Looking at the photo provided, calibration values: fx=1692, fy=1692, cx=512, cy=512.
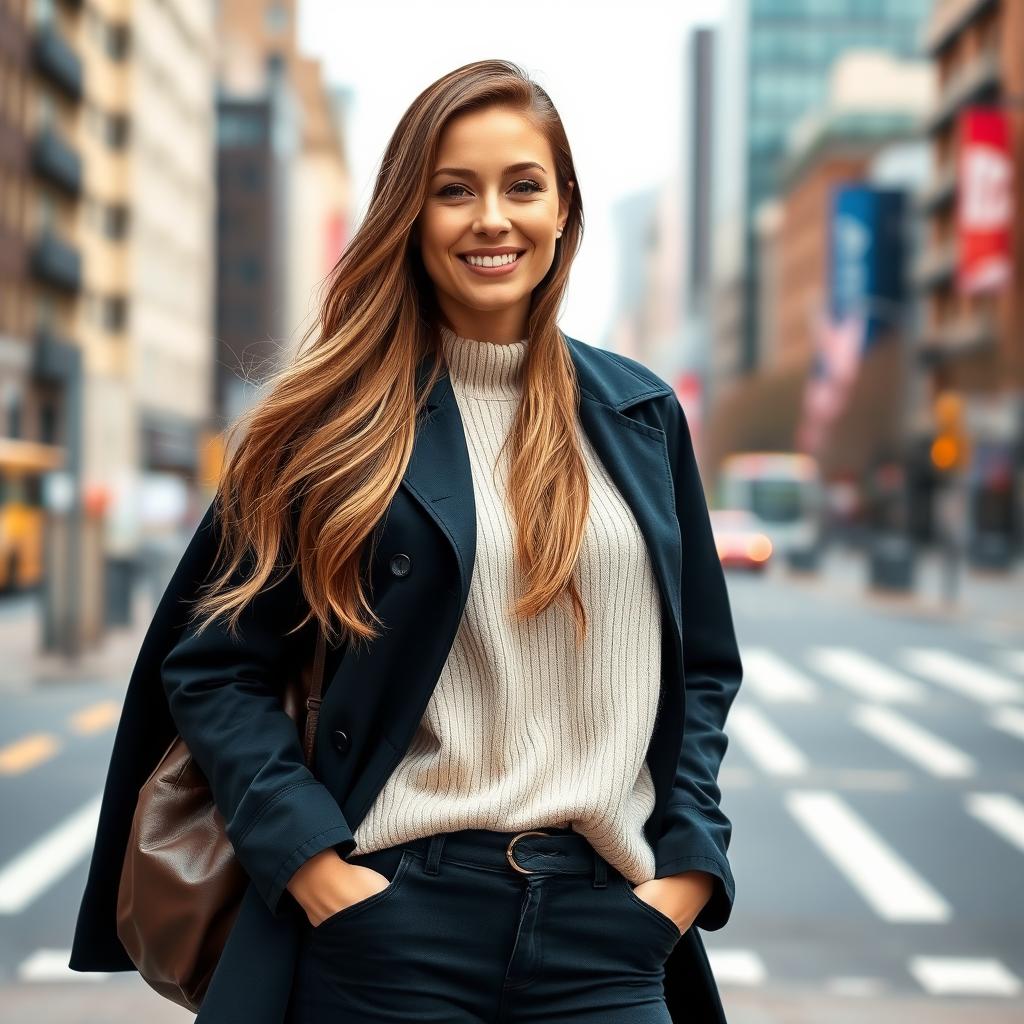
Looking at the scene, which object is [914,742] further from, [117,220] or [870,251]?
[870,251]

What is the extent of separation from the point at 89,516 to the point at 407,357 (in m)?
15.4

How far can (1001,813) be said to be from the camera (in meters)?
9.28

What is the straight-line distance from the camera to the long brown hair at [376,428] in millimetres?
2225

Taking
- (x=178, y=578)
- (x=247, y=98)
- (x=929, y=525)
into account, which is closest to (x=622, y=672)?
(x=178, y=578)

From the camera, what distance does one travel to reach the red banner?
46.4 metres

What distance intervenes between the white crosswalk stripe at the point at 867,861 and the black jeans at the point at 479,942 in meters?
4.95

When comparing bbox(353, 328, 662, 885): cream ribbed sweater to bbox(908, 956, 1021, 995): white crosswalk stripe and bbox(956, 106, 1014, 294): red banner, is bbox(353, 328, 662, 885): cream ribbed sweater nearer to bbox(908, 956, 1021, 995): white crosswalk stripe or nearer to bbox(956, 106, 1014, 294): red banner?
bbox(908, 956, 1021, 995): white crosswalk stripe

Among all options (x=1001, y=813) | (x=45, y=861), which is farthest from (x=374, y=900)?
(x=1001, y=813)

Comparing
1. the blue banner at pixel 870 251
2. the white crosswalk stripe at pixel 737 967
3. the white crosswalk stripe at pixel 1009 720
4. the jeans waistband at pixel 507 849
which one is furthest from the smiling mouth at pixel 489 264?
the blue banner at pixel 870 251

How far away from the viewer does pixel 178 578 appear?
7.65ft

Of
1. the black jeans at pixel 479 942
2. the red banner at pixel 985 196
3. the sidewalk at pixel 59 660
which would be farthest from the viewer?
the red banner at pixel 985 196

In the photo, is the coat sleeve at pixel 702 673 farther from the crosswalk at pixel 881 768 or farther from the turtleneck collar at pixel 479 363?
the crosswalk at pixel 881 768

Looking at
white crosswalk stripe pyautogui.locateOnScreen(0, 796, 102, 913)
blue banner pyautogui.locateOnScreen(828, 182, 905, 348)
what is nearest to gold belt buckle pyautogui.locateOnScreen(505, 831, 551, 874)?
white crosswalk stripe pyautogui.locateOnScreen(0, 796, 102, 913)

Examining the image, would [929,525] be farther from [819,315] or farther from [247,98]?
[247,98]
